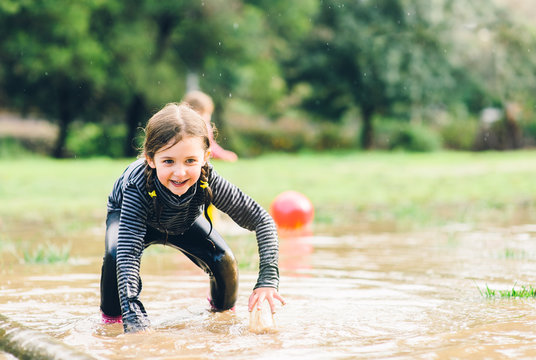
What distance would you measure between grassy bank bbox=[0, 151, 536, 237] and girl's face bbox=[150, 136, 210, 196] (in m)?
4.79

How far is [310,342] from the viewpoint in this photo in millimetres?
3490

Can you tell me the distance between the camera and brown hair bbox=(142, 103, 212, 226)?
3.61 metres

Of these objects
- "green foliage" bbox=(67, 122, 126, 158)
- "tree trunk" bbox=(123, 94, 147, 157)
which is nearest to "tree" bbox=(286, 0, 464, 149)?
"tree trunk" bbox=(123, 94, 147, 157)

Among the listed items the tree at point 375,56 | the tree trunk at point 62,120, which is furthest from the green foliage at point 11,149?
the tree at point 375,56

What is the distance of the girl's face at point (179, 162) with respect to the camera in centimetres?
362

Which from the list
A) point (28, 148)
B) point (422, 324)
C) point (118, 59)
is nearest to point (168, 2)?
point (118, 59)

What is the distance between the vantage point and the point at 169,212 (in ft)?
12.8

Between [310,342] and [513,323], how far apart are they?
1.04m

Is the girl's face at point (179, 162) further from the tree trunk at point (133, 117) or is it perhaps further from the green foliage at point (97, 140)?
the green foliage at point (97, 140)

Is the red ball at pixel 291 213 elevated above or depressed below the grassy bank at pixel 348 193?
below

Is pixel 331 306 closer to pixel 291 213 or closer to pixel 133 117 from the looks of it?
pixel 291 213

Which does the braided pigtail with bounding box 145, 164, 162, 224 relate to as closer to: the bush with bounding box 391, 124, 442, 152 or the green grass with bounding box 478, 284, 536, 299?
the green grass with bounding box 478, 284, 536, 299

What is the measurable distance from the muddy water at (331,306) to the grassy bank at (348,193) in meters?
2.11

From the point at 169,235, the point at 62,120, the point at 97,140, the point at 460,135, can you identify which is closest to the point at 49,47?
the point at 62,120
